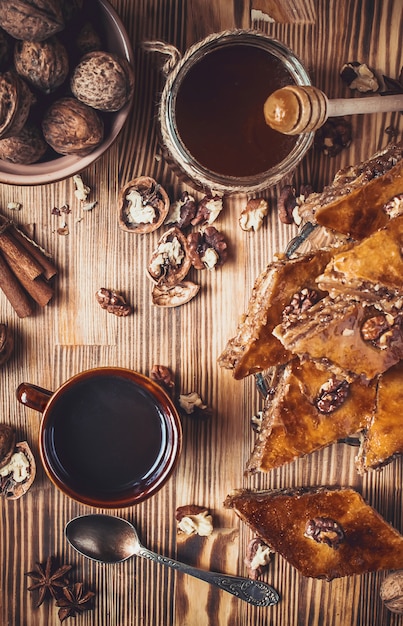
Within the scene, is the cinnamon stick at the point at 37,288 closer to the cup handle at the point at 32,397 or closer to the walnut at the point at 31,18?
the cup handle at the point at 32,397

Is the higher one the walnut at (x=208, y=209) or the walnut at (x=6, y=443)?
the walnut at (x=208, y=209)

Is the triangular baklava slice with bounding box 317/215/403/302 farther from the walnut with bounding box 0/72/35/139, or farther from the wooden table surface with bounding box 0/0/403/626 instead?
the walnut with bounding box 0/72/35/139

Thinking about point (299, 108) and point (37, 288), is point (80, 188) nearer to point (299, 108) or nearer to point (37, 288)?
point (37, 288)

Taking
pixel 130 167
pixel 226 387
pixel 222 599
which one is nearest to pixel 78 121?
pixel 130 167

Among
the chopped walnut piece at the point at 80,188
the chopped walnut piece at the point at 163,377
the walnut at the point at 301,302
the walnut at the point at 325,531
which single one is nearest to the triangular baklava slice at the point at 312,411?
the walnut at the point at 301,302

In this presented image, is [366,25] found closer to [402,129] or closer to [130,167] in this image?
[402,129]

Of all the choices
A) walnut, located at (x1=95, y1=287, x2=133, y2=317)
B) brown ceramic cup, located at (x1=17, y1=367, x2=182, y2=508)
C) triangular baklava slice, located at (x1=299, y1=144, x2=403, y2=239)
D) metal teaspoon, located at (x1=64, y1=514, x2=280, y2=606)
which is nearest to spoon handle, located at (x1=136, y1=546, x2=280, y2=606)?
metal teaspoon, located at (x1=64, y1=514, x2=280, y2=606)

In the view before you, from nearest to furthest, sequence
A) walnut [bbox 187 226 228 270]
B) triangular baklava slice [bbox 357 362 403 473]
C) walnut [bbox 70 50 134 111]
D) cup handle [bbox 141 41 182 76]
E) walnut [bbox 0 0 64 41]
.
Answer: walnut [bbox 0 0 64 41]
walnut [bbox 70 50 134 111]
triangular baklava slice [bbox 357 362 403 473]
cup handle [bbox 141 41 182 76]
walnut [bbox 187 226 228 270]
